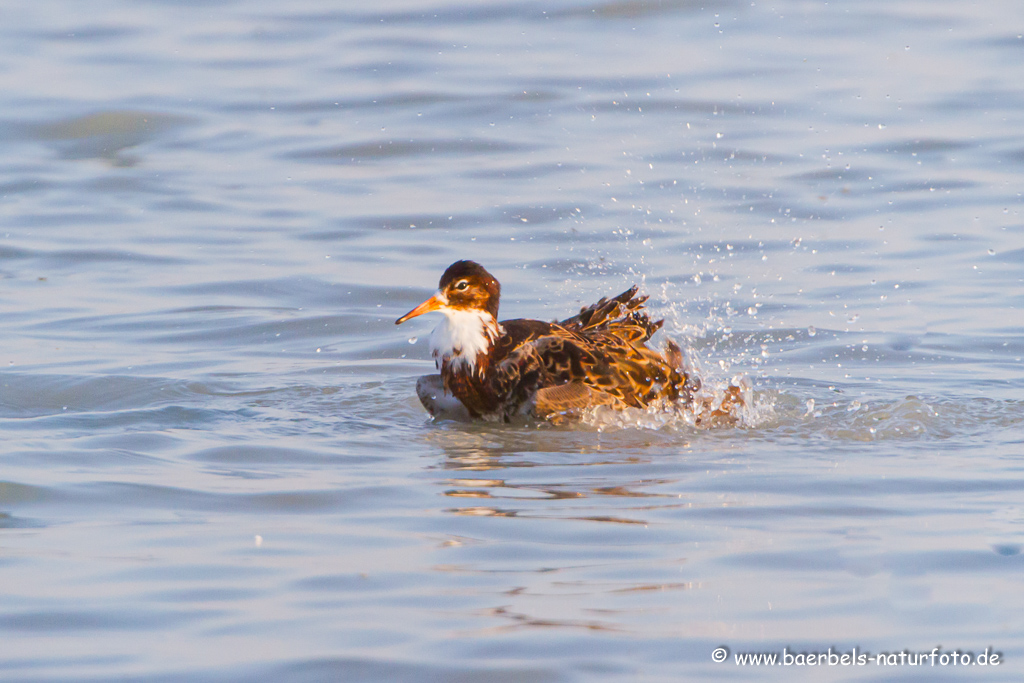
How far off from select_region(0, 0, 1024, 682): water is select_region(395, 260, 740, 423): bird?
196 millimetres

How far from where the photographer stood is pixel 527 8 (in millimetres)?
20141

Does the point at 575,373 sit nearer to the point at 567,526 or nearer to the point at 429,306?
the point at 429,306

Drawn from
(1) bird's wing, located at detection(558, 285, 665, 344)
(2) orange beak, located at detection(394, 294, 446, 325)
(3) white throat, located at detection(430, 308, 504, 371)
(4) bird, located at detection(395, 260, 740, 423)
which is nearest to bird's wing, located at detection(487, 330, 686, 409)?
(4) bird, located at detection(395, 260, 740, 423)

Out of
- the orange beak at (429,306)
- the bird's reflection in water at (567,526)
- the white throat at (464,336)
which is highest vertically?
the orange beak at (429,306)

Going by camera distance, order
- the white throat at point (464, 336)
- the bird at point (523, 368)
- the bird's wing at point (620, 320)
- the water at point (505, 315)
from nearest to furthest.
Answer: the water at point (505, 315), the bird at point (523, 368), the white throat at point (464, 336), the bird's wing at point (620, 320)

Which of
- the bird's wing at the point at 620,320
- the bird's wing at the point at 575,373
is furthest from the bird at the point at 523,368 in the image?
the bird's wing at the point at 620,320

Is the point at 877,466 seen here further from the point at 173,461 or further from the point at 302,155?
the point at 302,155

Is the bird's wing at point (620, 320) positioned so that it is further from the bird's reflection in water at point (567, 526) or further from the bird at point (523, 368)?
the bird's reflection in water at point (567, 526)

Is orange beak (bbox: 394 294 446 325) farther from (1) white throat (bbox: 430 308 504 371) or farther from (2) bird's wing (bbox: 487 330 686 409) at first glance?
(2) bird's wing (bbox: 487 330 686 409)

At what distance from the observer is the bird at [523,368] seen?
25.1ft

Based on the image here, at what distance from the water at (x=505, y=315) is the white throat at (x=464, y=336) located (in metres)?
0.41

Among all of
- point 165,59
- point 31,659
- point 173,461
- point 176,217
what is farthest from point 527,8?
point 31,659

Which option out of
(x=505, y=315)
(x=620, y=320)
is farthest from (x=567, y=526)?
(x=505, y=315)

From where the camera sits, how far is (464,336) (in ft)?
25.7
